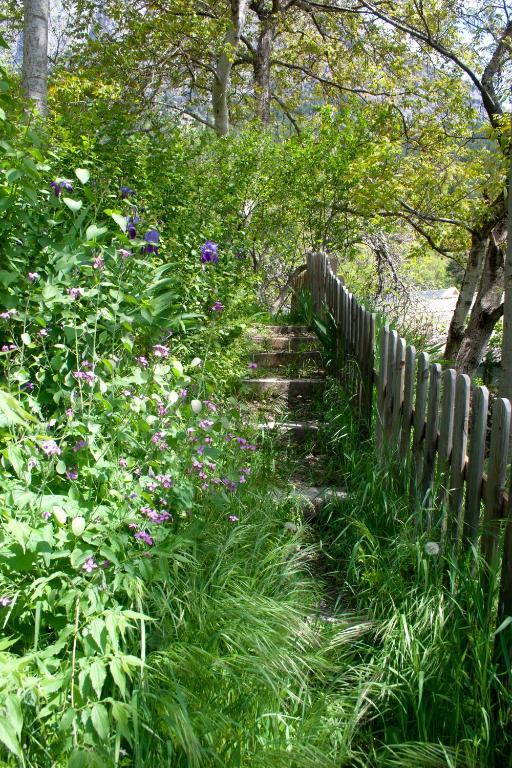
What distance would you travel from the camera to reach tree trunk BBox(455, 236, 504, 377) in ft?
31.0

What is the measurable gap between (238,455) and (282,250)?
6599 mm

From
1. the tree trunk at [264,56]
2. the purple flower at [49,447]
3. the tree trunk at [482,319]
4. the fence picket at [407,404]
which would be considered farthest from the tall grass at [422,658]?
the tree trunk at [264,56]

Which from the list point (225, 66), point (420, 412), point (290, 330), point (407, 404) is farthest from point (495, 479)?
point (225, 66)

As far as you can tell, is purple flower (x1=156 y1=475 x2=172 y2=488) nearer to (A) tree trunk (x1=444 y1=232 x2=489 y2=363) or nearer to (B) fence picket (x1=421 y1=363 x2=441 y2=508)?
(B) fence picket (x1=421 y1=363 x2=441 y2=508)

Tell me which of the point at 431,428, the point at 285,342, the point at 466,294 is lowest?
the point at 431,428

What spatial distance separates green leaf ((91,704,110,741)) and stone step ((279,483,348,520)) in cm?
192

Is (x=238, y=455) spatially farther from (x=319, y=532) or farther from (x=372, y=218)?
(x=372, y=218)

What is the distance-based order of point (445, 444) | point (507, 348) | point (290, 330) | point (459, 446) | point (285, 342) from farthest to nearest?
point (290, 330), point (285, 342), point (507, 348), point (445, 444), point (459, 446)

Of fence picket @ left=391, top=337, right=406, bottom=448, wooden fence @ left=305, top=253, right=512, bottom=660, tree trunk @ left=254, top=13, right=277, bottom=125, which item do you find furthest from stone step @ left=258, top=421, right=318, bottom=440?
tree trunk @ left=254, top=13, right=277, bottom=125

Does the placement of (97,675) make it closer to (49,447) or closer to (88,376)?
(49,447)

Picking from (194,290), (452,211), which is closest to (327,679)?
(194,290)

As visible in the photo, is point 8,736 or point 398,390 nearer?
point 8,736

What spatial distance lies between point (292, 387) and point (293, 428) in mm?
1020

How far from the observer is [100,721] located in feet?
5.62
